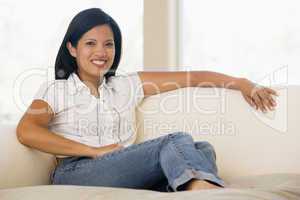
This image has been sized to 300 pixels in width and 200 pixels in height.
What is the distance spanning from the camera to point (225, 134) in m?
2.14

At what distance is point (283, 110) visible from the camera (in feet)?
6.93

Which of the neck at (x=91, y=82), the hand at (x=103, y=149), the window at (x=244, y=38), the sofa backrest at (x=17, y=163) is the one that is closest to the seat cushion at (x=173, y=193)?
the sofa backrest at (x=17, y=163)

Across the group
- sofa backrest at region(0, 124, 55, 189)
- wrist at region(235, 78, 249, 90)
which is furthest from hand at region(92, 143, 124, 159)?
wrist at region(235, 78, 249, 90)

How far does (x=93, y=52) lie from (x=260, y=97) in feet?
2.20

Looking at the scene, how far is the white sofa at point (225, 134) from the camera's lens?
1865mm

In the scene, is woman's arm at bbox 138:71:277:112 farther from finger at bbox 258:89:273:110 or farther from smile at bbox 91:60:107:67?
smile at bbox 91:60:107:67

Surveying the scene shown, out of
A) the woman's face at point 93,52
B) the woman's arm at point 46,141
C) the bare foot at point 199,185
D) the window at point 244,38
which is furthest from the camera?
the window at point 244,38

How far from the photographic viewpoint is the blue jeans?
1.68 metres

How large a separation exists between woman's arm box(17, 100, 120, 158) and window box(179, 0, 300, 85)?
123 centimetres

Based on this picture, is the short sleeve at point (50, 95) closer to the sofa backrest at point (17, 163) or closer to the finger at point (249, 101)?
the sofa backrest at point (17, 163)

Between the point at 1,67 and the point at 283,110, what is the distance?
1791mm

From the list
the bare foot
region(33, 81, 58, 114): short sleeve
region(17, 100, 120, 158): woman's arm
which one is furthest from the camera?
region(33, 81, 58, 114): short sleeve

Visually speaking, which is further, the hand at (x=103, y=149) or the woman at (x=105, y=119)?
the hand at (x=103, y=149)

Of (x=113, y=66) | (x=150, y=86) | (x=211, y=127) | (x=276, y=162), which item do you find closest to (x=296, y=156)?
(x=276, y=162)
